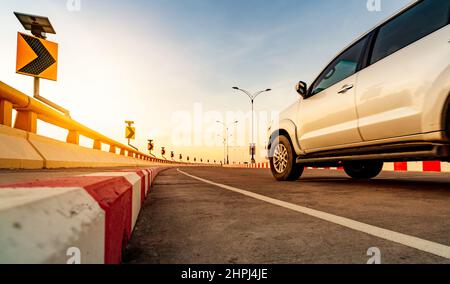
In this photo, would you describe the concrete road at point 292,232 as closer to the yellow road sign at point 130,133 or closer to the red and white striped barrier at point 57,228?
the red and white striped barrier at point 57,228

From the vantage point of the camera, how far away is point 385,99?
3.86 m

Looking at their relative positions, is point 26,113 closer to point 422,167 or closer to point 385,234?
point 385,234

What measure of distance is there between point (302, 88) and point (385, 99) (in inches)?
80.7

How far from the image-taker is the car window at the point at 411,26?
134 inches

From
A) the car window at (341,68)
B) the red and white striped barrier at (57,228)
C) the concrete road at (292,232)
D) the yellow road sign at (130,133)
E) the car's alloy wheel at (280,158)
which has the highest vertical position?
the yellow road sign at (130,133)

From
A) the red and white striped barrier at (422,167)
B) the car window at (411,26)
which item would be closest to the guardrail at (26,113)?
the car window at (411,26)

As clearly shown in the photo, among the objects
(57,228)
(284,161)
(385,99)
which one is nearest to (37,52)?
(284,161)

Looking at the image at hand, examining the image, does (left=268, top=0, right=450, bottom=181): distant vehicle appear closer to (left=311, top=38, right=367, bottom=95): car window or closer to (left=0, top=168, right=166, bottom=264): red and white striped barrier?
(left=311, top=38, right=367, bottom=95): car window

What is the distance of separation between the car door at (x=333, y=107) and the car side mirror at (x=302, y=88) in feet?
0.30

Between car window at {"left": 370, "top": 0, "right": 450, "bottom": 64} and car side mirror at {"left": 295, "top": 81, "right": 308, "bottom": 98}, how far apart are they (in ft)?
5.01

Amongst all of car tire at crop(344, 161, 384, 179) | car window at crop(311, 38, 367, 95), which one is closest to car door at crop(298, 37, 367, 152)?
car window at crop(311, 38, 367, 95)
